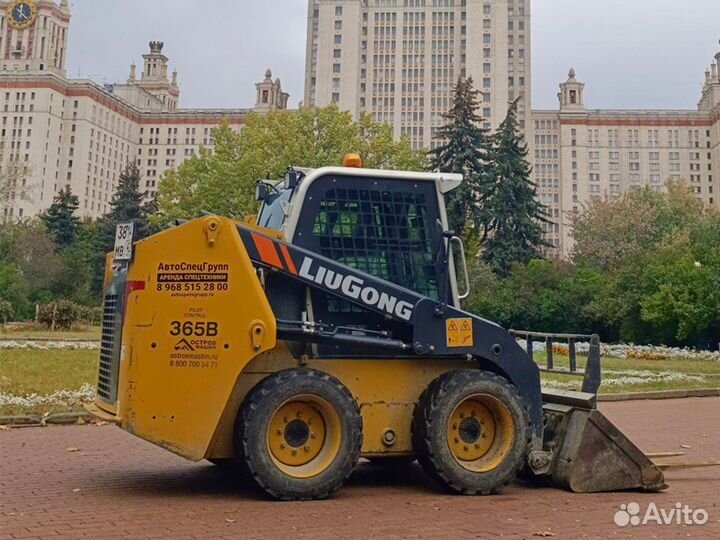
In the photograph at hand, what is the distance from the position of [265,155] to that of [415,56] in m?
104

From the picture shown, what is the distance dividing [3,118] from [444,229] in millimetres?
151893

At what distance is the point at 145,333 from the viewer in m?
5.86

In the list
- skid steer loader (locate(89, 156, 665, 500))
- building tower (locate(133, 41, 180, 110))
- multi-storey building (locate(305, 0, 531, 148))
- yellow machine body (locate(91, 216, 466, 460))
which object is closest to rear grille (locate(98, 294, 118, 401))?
skid steer loader (locate(89, 156, 665, 500))

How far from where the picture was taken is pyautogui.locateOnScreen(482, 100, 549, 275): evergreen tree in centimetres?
5041

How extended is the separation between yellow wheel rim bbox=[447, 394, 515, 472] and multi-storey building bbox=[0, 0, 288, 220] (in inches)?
5135

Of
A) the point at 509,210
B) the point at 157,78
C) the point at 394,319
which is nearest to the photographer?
the point at 394,319

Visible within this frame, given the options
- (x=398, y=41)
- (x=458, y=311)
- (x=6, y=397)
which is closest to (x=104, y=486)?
(x=458, y=311)

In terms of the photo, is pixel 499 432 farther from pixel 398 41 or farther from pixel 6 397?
pixel 398 41

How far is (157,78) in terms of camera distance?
18125 centimetres

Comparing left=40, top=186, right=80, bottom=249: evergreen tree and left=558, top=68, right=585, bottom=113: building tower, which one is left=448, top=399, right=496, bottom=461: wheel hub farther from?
left=558, top=68, right=585, bottom=113: building tower

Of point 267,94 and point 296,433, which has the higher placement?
point 267,94

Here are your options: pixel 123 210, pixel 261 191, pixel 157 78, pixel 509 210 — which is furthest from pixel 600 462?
pixel 157 78

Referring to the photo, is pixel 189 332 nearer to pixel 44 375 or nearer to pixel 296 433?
Result: pixel 296 433

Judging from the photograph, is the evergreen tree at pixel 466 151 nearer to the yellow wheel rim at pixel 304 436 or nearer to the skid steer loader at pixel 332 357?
the skid steer loader at pixel 332 357
